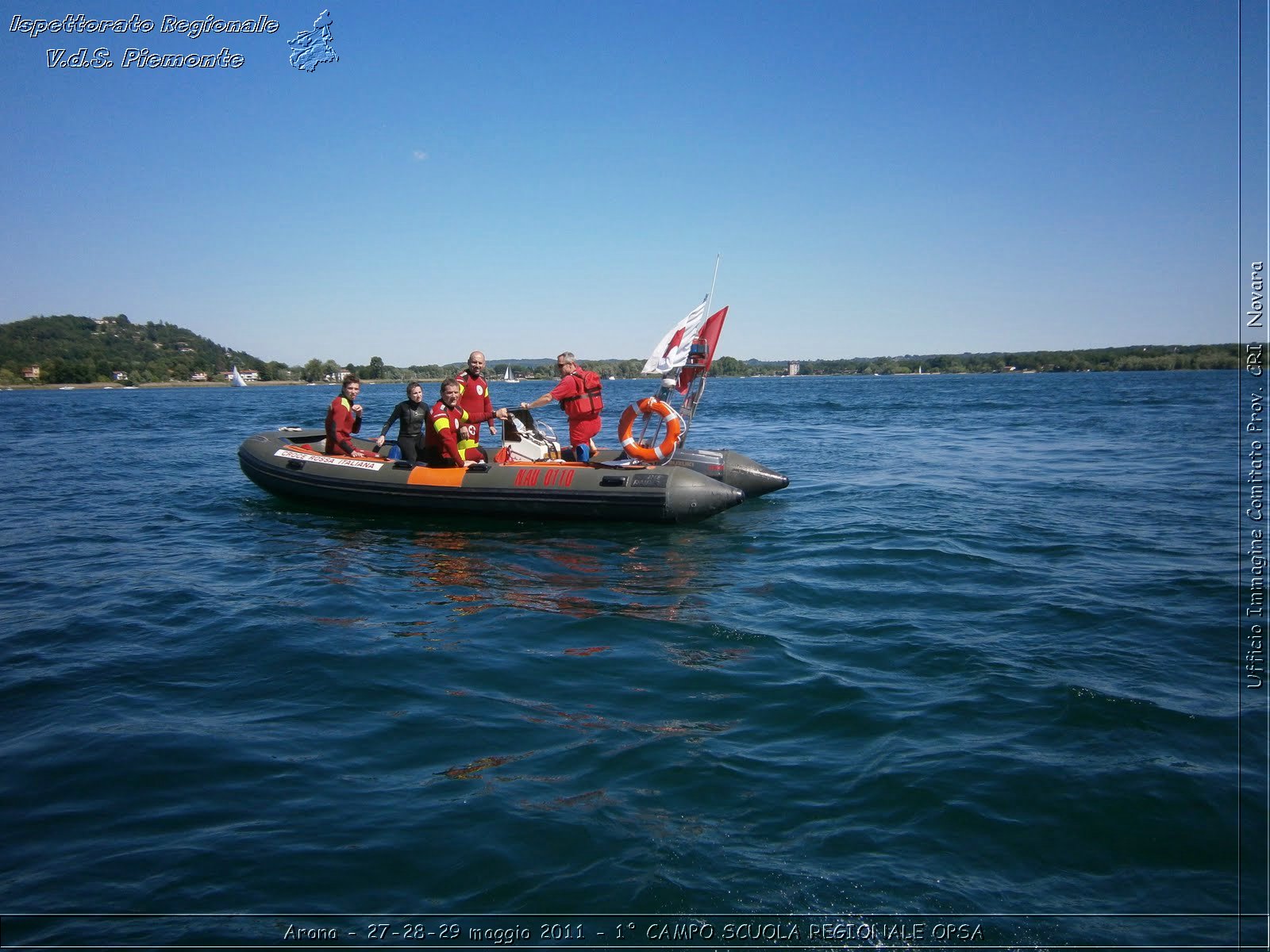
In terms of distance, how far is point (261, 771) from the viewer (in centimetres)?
412

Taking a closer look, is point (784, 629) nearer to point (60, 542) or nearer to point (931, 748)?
point (931, 748)

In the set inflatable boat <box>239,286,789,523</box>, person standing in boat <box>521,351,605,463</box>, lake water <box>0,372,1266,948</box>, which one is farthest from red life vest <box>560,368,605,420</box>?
lake water <box>0,372,1266,948</box>

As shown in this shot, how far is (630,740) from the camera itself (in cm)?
446

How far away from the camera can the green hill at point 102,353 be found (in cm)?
7869

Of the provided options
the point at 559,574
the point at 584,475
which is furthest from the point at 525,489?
the point at 559,574

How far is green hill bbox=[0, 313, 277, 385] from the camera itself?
78688mm

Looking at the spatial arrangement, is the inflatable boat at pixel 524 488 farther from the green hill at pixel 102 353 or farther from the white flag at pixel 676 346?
the green hill at pixel 102 353

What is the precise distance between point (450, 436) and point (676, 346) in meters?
3.17

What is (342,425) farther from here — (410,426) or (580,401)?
(580,401)

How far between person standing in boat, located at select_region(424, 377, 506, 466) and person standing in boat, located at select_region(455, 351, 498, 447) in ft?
0.25

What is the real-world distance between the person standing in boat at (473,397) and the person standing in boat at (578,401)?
65cm

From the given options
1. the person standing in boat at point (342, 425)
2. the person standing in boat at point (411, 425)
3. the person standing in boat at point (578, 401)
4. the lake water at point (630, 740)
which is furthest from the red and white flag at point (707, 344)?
the person standing in boat at point (342, 425)

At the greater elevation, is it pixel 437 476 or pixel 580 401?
pixel 580 401

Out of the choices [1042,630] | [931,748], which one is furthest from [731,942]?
[1042,630]
